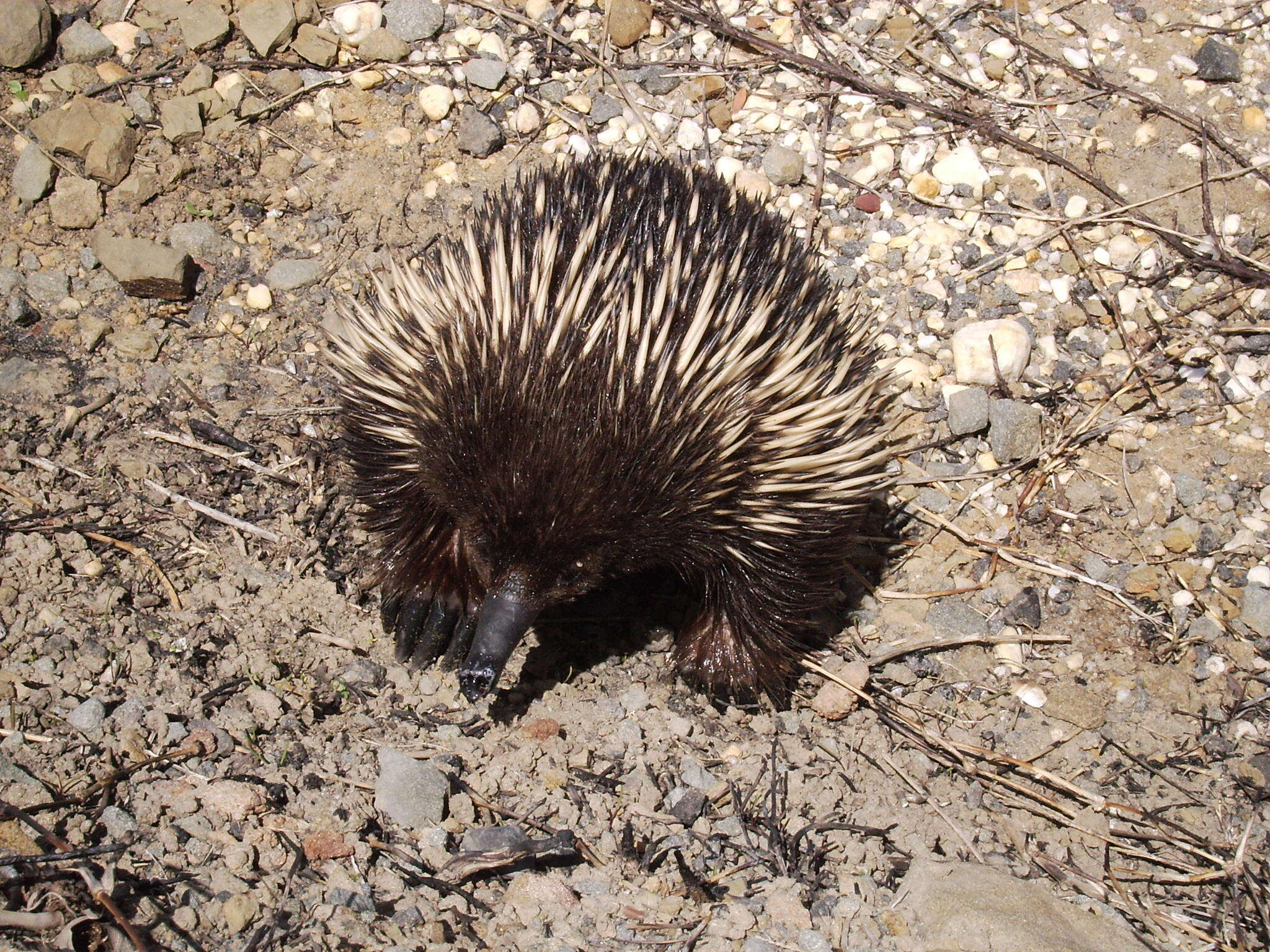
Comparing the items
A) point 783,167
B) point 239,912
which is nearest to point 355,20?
point 783,167

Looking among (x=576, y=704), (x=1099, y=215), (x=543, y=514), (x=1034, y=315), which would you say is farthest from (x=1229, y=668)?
(x=543, y=514)

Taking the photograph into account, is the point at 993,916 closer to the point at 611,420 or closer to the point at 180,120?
the point at 611,420

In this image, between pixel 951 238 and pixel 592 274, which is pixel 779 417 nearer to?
pixel 592 274

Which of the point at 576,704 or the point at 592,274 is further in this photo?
the point at 576,704

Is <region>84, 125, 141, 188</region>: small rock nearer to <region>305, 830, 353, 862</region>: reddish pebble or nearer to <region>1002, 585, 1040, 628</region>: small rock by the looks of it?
<region>305, 830, 353, 862</region>: reddish pebble

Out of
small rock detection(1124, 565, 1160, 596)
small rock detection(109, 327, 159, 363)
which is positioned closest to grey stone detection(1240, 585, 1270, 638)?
small rock detection(1124, 565, 1160, 596)
